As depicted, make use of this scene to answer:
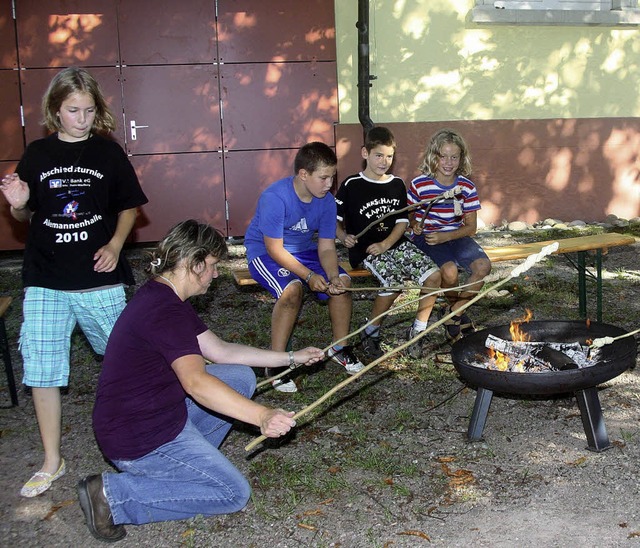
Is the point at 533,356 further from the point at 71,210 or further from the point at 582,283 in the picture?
the point at 71,210

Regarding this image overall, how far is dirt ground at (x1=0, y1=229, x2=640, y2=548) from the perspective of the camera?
3525 mm

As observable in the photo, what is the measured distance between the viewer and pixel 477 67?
9867 millimetres

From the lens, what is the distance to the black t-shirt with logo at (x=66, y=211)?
3932 mm

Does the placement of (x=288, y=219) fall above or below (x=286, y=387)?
above

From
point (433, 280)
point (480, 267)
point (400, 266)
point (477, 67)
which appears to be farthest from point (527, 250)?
point (477, 67)

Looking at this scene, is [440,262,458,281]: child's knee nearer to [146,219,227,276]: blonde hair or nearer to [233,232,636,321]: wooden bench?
[233,232,636,321]: wooden bench

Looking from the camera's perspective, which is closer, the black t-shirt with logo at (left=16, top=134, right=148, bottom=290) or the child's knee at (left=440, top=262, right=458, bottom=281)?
the black t-shirt with logo at (left=16, top=134, right=148, bottom=290)

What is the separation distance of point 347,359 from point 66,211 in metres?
2.36

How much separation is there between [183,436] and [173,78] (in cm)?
680

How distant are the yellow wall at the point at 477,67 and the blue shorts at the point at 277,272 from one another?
4636mm

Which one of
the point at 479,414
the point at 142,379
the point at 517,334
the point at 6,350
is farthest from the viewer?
the point at 6,350

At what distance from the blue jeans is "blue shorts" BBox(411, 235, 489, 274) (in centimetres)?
287

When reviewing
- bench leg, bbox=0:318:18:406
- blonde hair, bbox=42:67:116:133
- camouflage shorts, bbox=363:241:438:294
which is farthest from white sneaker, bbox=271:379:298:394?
blonde hair, bbox=42:67:116:133

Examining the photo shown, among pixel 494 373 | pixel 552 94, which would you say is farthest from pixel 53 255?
pixel 552 94
